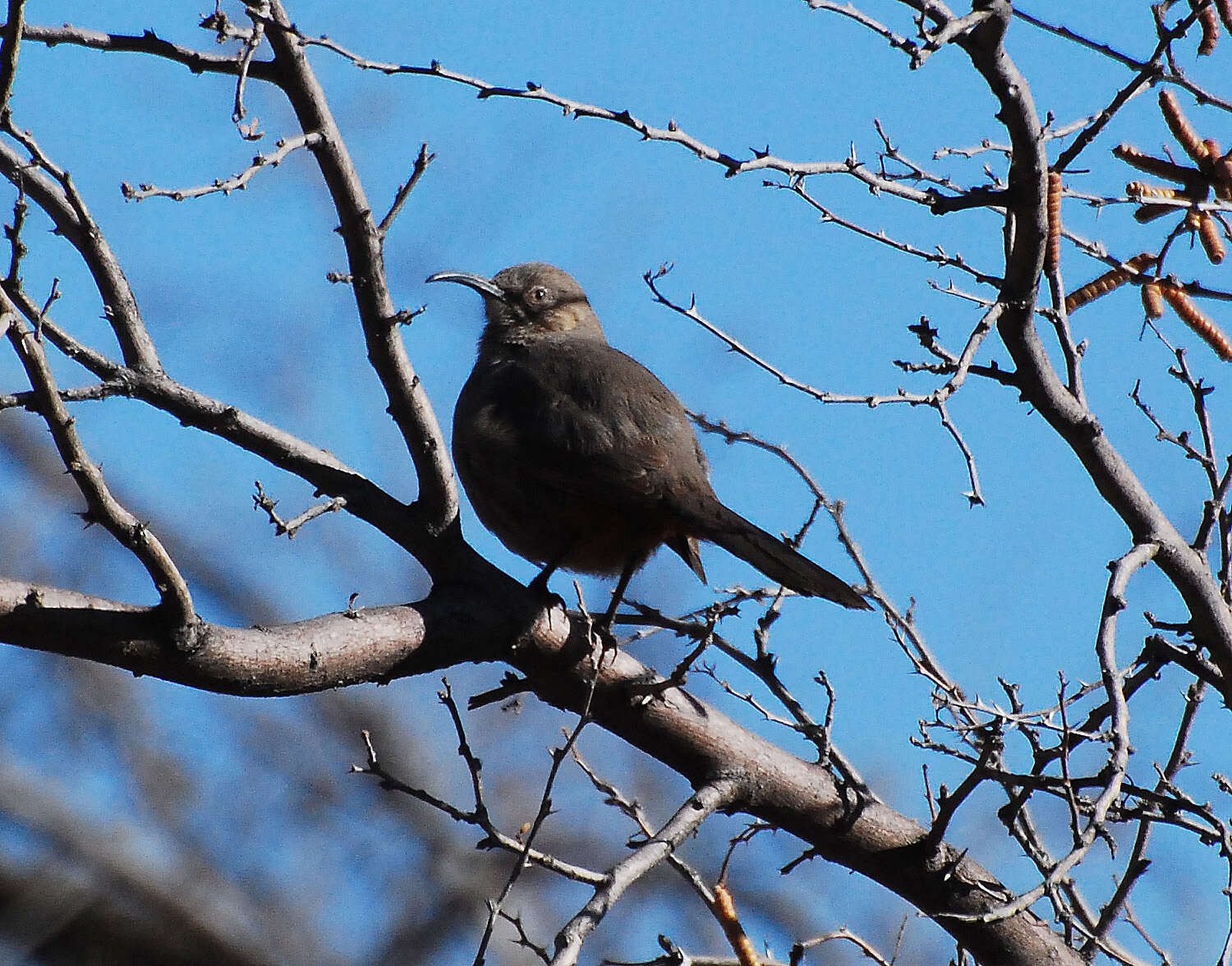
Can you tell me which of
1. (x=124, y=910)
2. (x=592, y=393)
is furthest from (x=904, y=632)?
(x=124, y=910)

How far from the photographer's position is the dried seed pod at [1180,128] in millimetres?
3531

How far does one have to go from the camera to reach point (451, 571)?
366 cm

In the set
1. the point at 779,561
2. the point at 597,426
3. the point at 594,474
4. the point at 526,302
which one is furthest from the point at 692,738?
the point at 526,302

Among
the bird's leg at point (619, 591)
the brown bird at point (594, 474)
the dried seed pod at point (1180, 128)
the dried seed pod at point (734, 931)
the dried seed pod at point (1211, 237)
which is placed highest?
the dried seed pod at point (1180, 128)

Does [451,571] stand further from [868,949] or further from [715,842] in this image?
[715,842]

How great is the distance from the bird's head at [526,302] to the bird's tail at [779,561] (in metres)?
1.94

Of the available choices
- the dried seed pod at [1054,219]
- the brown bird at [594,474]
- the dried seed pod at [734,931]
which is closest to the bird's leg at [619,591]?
the brown bird at [594,474]

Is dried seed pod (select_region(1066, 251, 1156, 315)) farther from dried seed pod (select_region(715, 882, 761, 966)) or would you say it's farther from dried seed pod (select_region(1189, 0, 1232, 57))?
dried seed pod (select_region(715, 882, 761, 966))

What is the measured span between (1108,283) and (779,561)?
3.89 feet

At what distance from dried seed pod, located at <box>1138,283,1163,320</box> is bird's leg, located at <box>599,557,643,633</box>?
1699mm

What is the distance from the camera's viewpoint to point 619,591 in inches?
168

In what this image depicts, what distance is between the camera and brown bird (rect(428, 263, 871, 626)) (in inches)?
169

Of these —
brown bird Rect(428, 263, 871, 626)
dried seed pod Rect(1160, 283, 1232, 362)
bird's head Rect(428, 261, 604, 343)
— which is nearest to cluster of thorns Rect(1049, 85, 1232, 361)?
dried seed pod Rect(1160, 283, 1232, 362)

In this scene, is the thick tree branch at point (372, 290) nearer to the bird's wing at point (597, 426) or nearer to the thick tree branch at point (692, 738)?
the thick tree branch at point (692, 738)
